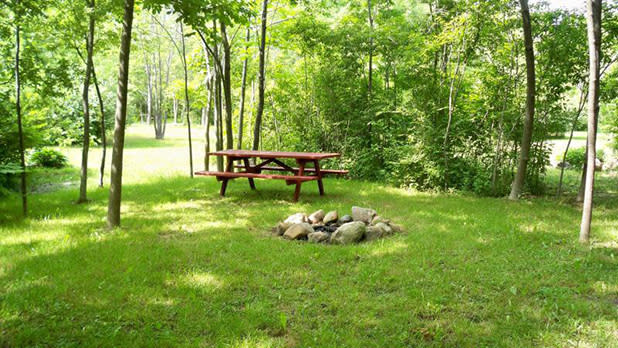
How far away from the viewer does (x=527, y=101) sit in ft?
24.1

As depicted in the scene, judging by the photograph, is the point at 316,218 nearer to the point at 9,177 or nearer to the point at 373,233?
the point at 373,233

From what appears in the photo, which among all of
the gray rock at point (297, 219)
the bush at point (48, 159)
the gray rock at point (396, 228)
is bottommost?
the gray rock at point (396, 228)

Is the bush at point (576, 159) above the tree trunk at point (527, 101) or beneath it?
beneath

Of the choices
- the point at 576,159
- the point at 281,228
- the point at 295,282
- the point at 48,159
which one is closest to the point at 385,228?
the point at 281,228

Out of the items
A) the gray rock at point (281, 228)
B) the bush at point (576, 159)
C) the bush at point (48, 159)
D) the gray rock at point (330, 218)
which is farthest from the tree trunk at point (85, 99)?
the bush at point (576, 159)

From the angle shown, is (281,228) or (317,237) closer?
(317,237)

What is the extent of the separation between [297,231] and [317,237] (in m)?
0.26

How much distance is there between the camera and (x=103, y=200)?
23.3 ft

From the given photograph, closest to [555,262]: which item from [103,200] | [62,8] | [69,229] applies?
[69,229]

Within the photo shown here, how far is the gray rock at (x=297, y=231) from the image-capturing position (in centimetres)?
508

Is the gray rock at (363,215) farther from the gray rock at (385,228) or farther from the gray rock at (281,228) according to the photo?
the gray rock at (281,228)

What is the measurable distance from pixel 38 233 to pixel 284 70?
9.05 meters

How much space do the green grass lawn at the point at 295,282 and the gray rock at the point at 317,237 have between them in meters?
0.28

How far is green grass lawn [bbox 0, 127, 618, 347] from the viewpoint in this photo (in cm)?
281
